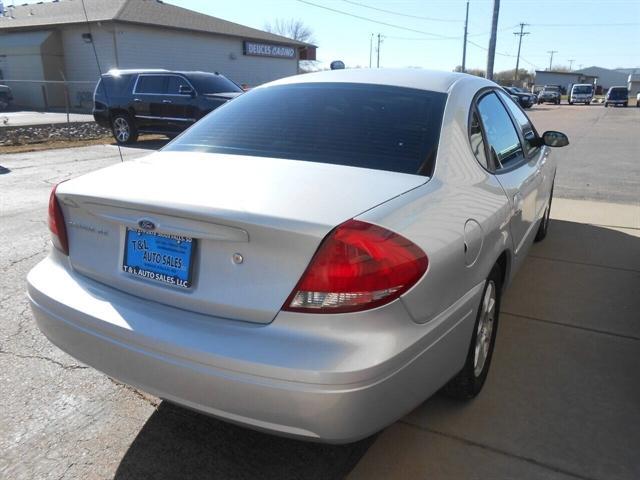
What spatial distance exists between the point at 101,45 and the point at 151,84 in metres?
14.9

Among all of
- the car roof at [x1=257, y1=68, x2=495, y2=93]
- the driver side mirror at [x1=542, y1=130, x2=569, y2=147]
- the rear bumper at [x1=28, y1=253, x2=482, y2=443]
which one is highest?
the car roof at [x1=257, y1=68, x2=495, y2=93]

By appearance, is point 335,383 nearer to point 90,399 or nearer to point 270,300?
point 270,300

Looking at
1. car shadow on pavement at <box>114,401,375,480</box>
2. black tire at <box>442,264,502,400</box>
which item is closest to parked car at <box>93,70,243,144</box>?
black tire at <box>442,264,502,400</box>

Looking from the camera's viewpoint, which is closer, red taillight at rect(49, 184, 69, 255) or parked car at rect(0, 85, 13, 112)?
red taillight at rect(49, 184, 69, 255)

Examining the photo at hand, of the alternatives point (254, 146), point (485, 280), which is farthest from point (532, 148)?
point (254, 146)

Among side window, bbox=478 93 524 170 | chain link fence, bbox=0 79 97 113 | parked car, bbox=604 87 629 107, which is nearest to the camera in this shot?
side window, bbox=478 93 524 170

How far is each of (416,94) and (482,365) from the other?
148 cm

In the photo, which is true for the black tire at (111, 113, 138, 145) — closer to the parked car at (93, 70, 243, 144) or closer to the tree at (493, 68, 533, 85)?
the parked car at (93, 70, 243, 144)

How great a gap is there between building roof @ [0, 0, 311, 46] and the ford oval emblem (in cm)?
2724

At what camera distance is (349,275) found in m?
1.83

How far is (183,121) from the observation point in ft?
45.8

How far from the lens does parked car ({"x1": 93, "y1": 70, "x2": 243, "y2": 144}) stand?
45.3ft

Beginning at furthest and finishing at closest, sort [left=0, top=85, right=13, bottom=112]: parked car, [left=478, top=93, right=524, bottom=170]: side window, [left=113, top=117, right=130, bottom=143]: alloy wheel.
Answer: [left=0, top=85, right=13, bottom=112]: parked car
[left=113, top=117, right=130, bottom=143]: alloy wheel
[left=478, top=93, right=524, bottom=170]: side window

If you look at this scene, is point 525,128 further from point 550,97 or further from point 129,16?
point 550,97
